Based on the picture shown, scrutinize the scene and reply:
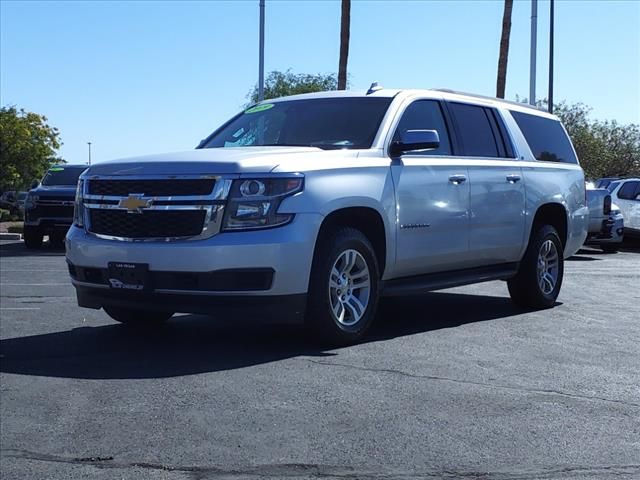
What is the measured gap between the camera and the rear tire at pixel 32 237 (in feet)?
65.6

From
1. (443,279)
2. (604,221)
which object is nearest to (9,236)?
(604,221)

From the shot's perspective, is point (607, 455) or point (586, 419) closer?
point (607, 455)

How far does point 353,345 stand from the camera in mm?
7234

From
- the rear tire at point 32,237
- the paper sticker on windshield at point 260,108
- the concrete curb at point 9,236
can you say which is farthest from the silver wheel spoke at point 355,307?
the concrete curb at point 9,236

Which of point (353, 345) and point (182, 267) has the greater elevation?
point (182, 267)

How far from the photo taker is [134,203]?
22.7 ft

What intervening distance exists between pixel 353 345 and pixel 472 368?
3.65 feet

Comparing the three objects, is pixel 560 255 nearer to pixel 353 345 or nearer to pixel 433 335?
pixel 433 335

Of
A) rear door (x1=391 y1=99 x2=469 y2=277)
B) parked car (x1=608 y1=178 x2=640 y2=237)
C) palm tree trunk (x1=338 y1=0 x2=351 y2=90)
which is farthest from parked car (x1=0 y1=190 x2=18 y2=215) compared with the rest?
rear door (x1=391 y1=99 x2=469 y2=277)

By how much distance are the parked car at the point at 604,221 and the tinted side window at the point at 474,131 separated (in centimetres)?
966

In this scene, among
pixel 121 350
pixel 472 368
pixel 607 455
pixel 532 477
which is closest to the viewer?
pixel 532 477

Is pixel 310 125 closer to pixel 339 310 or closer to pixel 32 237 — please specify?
pixel 339 310

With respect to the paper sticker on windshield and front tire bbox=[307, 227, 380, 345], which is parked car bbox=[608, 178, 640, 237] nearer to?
the paper sticker on windshield

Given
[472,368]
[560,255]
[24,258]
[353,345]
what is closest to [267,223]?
[353,345]
